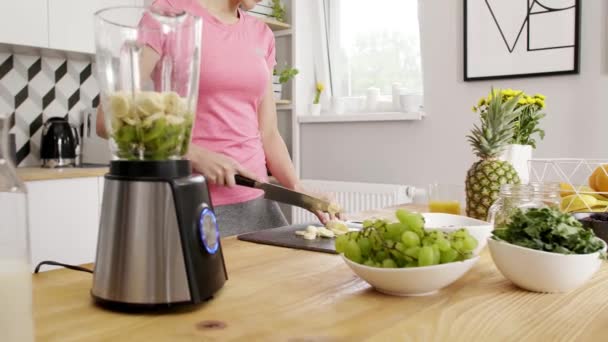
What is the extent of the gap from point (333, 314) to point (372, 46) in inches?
110

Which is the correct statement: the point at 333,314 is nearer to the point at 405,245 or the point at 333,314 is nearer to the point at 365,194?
the point at 405,245

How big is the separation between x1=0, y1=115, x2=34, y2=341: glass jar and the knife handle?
705 mm

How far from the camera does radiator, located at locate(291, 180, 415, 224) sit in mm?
2918

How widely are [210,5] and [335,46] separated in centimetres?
195

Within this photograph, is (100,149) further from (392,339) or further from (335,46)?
(392,339)

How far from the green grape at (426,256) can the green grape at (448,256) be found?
31 mm

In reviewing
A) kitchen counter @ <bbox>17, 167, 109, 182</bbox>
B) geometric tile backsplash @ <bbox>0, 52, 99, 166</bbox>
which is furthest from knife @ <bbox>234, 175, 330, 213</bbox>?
geometric tile backsplash @ <bbox>0, 52, 99, 166</bbox>

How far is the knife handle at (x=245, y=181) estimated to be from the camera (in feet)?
3.96

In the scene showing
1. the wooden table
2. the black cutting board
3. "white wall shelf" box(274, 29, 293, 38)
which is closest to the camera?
the wooden table

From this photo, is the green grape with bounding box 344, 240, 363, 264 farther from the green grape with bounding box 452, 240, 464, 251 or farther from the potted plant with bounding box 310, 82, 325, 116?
the potted plant with bounding box 310, 82, 325, 116

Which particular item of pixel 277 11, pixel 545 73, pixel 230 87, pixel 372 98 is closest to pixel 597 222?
pixel 230 87

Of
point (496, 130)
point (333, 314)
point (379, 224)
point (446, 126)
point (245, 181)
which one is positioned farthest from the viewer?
point (446, 126)

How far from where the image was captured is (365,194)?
3.07 meters

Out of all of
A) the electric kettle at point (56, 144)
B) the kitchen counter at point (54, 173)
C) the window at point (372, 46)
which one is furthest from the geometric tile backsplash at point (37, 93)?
the window at point (372, 46)
